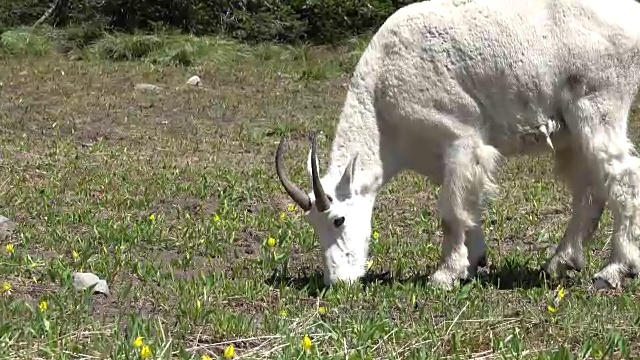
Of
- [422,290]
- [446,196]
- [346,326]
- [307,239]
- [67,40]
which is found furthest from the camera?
[67,40]

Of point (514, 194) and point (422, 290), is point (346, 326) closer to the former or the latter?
point (422, 290)

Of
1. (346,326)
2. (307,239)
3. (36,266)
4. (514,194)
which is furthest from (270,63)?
(346,326)

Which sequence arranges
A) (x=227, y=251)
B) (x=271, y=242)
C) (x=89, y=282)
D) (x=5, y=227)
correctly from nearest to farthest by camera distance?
(x=89, y=282) → (x=271, y=242) → (x=227, y=251) → (x=5, y=227)

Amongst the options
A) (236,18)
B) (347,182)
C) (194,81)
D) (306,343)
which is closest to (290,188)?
(347,182)

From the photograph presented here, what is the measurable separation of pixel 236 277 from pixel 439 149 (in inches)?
57.9

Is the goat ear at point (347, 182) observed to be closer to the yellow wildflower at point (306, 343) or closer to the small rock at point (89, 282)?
the small rock at point (89, 282)

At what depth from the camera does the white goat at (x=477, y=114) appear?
639cm

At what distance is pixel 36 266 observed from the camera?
654cm

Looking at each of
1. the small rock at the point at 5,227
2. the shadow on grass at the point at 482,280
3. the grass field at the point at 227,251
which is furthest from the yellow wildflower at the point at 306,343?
the small rock at the point at 5,227

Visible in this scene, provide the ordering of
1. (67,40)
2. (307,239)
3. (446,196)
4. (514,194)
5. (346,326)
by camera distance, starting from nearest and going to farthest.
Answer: (346,326) < (446,196) < (307,239) < (514,194) < (67,40)

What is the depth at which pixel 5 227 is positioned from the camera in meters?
7.77

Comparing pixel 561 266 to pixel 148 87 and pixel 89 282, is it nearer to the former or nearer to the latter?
pixel 89 282

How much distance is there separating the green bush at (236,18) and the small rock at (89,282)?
14314 millimetres

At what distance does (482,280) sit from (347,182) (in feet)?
3.38
